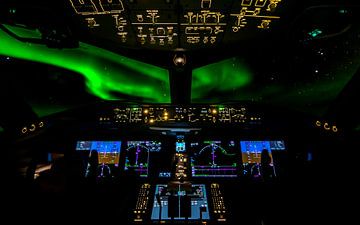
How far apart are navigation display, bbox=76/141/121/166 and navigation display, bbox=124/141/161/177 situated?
94 millimetres

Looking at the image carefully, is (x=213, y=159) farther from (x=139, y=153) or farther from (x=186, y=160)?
(x=139, y=153)

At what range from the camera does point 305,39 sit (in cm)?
264

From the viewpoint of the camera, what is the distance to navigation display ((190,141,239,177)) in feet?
7.77

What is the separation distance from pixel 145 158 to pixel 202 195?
2.39 feet

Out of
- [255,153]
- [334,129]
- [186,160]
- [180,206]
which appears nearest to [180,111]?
[186,160]

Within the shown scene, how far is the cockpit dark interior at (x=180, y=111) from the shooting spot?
1685 mm

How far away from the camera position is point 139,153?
8.32 feet

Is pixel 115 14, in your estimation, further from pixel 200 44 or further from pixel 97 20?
pixel 200 44

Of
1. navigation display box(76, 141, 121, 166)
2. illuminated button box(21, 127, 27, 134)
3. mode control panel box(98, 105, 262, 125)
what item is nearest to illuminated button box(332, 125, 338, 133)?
mode control panel box(98, 105, 262, 125)

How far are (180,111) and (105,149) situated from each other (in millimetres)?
775

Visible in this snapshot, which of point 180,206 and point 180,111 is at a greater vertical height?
point 180,111

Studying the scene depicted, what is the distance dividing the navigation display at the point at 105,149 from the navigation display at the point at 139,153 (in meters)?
0.09

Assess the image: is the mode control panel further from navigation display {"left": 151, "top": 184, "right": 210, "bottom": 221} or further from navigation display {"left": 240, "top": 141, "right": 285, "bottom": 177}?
navigation display {"left": 151, "top": 184, "right": 210, "bottom": 221}

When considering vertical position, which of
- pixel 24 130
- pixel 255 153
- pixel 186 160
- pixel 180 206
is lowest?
pixel 180 206
